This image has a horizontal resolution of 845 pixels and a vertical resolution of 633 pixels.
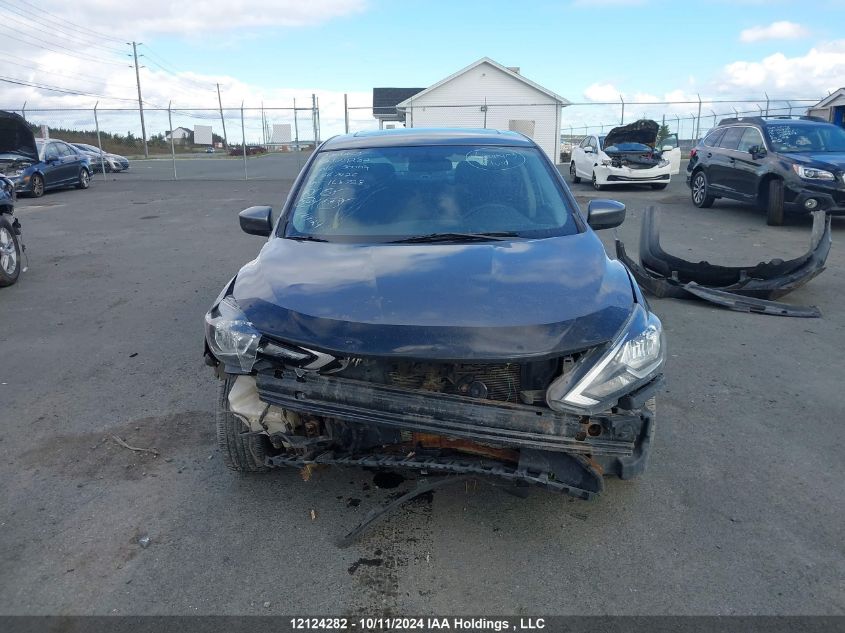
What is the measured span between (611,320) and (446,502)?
1236 millimetres

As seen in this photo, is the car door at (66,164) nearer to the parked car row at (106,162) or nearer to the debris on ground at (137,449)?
the parked car row at (106,162)

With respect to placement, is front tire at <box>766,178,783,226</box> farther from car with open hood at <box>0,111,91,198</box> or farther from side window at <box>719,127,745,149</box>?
car with open hood at <box>0,111,91,198</box>

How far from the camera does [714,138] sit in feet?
47.5

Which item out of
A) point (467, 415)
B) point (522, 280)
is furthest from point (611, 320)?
point (467, 415)

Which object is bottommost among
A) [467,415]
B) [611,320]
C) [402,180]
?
[467,415]

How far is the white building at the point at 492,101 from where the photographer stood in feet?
116

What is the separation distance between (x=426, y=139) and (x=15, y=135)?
10515 mm

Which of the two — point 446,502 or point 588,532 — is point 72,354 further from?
point 588,532

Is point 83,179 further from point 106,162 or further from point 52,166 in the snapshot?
point 106,162

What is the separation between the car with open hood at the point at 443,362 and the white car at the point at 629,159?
50.4ft

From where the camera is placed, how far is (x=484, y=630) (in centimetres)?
250

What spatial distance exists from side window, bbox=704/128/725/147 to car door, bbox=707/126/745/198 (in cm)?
12

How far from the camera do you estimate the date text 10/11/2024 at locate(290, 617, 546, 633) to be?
8.21 ft

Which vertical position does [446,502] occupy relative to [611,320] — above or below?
below
